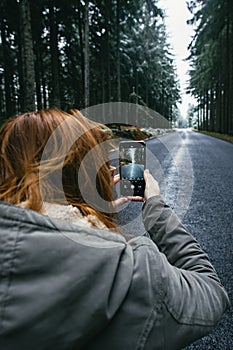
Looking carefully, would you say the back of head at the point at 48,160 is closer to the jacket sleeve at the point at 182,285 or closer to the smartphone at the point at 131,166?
the jacket sleeve at the point at 182,285

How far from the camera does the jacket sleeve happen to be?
32.8 inches

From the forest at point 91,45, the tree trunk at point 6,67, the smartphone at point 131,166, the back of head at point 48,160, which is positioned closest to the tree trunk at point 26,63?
the forest at point 91,45

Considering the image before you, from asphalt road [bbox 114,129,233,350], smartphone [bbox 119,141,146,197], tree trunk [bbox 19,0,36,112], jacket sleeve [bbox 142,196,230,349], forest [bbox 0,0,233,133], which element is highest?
forest [bbox 0,0,233,133]

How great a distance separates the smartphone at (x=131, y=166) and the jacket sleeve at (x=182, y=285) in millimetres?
235

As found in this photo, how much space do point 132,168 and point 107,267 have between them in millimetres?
842

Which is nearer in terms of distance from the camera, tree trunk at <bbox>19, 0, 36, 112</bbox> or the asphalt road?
the asphalt road

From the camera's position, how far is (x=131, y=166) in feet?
5.11

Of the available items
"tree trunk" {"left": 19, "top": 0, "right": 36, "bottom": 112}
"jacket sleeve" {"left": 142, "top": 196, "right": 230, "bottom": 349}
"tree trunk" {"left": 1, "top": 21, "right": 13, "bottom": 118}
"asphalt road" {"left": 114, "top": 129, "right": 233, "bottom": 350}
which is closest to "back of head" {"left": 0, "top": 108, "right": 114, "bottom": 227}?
"jacket sleeve" {"left": 142, "top": 196, "right": 230, "bottom": 349}

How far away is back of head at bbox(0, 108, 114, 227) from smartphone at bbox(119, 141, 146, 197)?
46 cm

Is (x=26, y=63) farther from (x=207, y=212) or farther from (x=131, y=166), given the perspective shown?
(x=131, y=166)

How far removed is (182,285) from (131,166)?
2.53 ft

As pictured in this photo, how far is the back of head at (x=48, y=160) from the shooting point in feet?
3.16

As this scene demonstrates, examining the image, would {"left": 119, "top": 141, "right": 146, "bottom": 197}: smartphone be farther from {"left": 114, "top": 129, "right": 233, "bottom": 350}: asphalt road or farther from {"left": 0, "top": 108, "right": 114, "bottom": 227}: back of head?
{"left": 0, "top": 108, "right": 114, "bottom": 227}: back of head

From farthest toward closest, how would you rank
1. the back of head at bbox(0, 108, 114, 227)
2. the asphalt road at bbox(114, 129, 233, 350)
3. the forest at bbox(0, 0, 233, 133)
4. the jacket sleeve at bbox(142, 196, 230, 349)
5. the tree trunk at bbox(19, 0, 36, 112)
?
the forest at bbox(0, 0, 233, 133) < the tree trunk at bbox(19, 0, 36, 112) < the asphalt road at bbox(114, 129, 233, 350) < the back of head at bbox(0, 108, 114, 227) < the jacket sleeve at bbox(142, 196, 230, 349)
